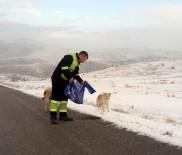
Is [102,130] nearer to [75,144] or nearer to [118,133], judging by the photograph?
[118,133]

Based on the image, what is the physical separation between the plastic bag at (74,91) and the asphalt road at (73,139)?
0.62 meters

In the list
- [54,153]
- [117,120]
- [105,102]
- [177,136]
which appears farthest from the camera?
[105,102]

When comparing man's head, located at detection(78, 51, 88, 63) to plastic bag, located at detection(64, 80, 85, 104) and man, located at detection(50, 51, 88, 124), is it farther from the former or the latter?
plastic bag, located at detection(64, 80, 85, 104)

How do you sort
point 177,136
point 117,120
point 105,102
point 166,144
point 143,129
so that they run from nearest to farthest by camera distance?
point 166,144
point 177,136
point 143,129
point 117,120
point 105,102

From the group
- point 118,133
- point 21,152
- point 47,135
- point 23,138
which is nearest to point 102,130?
point 118,133

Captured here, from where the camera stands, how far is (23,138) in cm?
801

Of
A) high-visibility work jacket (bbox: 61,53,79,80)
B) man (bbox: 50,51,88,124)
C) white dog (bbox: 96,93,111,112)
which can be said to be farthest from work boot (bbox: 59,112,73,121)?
white dog (bbox: 96,93,111,112)

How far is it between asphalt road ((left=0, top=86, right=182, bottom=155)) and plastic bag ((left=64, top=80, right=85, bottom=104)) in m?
0.62

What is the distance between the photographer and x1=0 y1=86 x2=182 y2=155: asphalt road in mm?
6758

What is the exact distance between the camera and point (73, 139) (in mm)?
7781

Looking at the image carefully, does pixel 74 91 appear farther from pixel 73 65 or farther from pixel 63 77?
pixel 73 65

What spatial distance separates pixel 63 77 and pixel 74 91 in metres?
0.51

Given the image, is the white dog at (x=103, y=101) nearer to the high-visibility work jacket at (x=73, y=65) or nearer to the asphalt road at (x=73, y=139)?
the asphalt road at (x=73, y=139)

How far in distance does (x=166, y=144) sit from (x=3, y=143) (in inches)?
128
